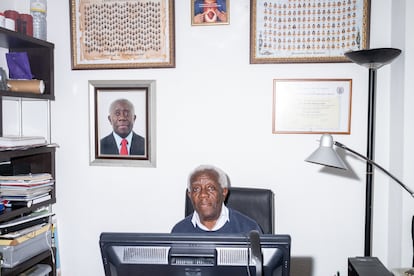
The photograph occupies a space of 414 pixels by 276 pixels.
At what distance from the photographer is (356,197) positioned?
2.19m

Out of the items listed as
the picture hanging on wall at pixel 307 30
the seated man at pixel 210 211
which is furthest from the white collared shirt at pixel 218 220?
the picture hanging on wall at pixel 307 30

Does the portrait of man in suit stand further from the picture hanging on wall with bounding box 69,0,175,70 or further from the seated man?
the seated man

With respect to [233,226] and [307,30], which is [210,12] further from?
[233,226]

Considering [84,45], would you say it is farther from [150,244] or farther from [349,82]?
[150,244]

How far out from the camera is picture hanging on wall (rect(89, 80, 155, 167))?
7.67 feet

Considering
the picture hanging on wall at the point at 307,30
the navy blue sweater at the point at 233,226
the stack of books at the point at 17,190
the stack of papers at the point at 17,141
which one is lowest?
the navy blue sweater at the point at 233,226

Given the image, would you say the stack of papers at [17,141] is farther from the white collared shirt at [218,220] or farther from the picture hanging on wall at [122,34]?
the white collared shirt at [218,220]

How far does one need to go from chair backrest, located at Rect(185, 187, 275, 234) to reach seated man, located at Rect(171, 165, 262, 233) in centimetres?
10

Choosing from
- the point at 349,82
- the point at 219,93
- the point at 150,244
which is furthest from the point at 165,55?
the point at 150,244

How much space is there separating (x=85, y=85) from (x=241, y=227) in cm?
139

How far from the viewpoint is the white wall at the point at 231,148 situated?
85.4 inches

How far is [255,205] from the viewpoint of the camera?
1908 mm

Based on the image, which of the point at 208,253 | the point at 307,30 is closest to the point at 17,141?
the point at 208,253

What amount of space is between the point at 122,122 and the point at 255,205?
1.02 m
